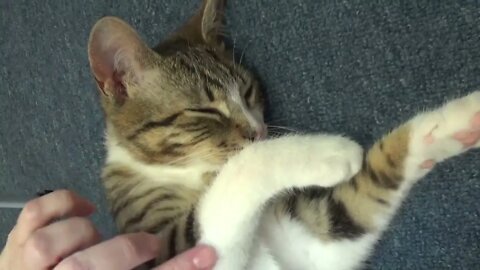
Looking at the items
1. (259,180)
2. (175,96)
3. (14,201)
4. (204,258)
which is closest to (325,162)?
(259,180)

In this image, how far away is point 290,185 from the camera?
0.85 meters

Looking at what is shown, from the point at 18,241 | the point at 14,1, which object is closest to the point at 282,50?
the point at 18,241

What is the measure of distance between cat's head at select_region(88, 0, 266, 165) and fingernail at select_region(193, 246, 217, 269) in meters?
0.17

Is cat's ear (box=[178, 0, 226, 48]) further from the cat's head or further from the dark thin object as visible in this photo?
the dark thin object

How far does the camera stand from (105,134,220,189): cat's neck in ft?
3.27

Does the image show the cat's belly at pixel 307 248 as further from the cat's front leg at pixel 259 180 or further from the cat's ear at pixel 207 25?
the cat's ear at pixel 207 25

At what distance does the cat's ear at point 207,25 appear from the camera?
41.6 inches

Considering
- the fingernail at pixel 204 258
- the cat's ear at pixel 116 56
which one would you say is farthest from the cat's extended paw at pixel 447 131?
the cat's ear at pixel 116 56

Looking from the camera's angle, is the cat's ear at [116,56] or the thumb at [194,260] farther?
the cat's ear at [116,56]

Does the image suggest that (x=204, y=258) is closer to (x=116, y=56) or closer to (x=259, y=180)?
(x=259, y=180)

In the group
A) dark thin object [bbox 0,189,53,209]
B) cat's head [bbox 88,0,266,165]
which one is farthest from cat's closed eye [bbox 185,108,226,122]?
dark thin object [bbox 0,189,53,209]

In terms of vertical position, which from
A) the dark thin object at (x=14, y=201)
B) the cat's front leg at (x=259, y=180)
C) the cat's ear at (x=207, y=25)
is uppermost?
the cat's ear at (x=207, y=25)

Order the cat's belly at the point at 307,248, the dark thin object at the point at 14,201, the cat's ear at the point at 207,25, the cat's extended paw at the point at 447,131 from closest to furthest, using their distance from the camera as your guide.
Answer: the cat's extended paw at the point at 447,131, the cat's belly at the point at 307,248, the cat's ear at the point at 207,25, the dark thin object at the point at 14,201

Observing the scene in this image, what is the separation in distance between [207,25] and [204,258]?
38 cm
